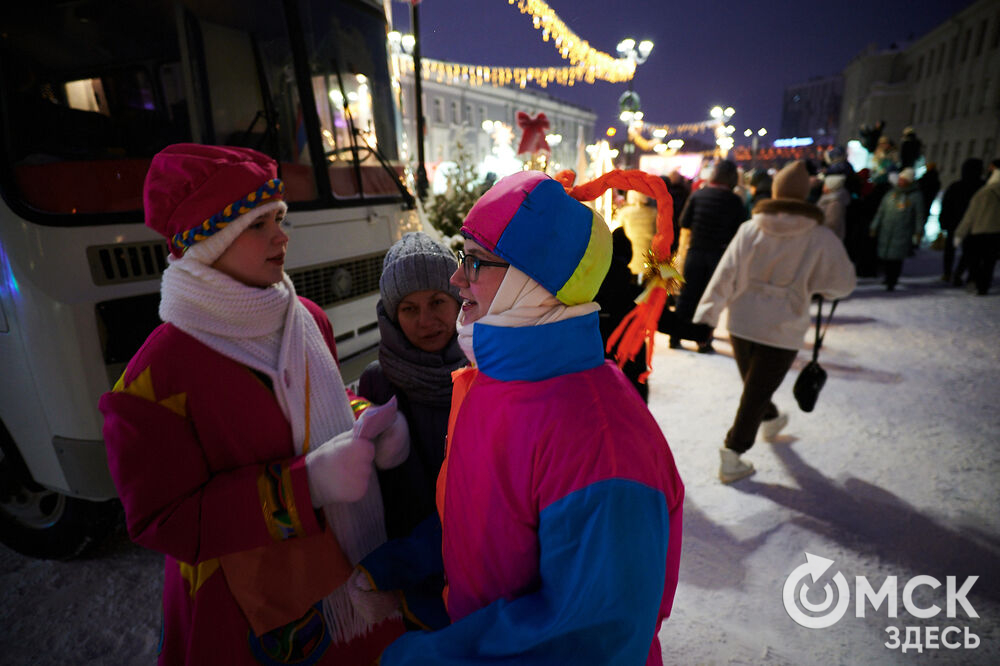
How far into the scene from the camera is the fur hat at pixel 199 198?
Answer: 1395 mm

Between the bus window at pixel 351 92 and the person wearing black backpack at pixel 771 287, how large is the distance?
2573 millimetres

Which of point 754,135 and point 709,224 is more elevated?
point 754,135

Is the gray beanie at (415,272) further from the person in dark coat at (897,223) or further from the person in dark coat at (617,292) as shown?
the person in dark coat at (897,223)

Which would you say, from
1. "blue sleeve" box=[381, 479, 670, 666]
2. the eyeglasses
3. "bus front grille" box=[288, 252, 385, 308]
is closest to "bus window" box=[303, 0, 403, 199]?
"bus front grille" box=[288, 252, 385, 308]

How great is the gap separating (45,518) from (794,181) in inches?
209

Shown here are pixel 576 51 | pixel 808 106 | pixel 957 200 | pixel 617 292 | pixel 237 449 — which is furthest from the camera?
pixel 808 106

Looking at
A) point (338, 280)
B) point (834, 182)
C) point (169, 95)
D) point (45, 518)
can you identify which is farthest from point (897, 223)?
point (45, 518)

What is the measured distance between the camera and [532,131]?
7.80 meters

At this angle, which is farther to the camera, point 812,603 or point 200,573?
point 812,603

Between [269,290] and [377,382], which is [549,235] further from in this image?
[377,382]

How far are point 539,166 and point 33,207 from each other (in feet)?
15.7

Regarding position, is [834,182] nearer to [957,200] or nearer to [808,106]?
[957,200]

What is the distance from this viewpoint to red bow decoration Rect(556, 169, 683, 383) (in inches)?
44.5

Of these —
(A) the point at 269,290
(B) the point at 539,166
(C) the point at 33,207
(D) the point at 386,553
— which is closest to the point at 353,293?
(C) the point at 33,207
